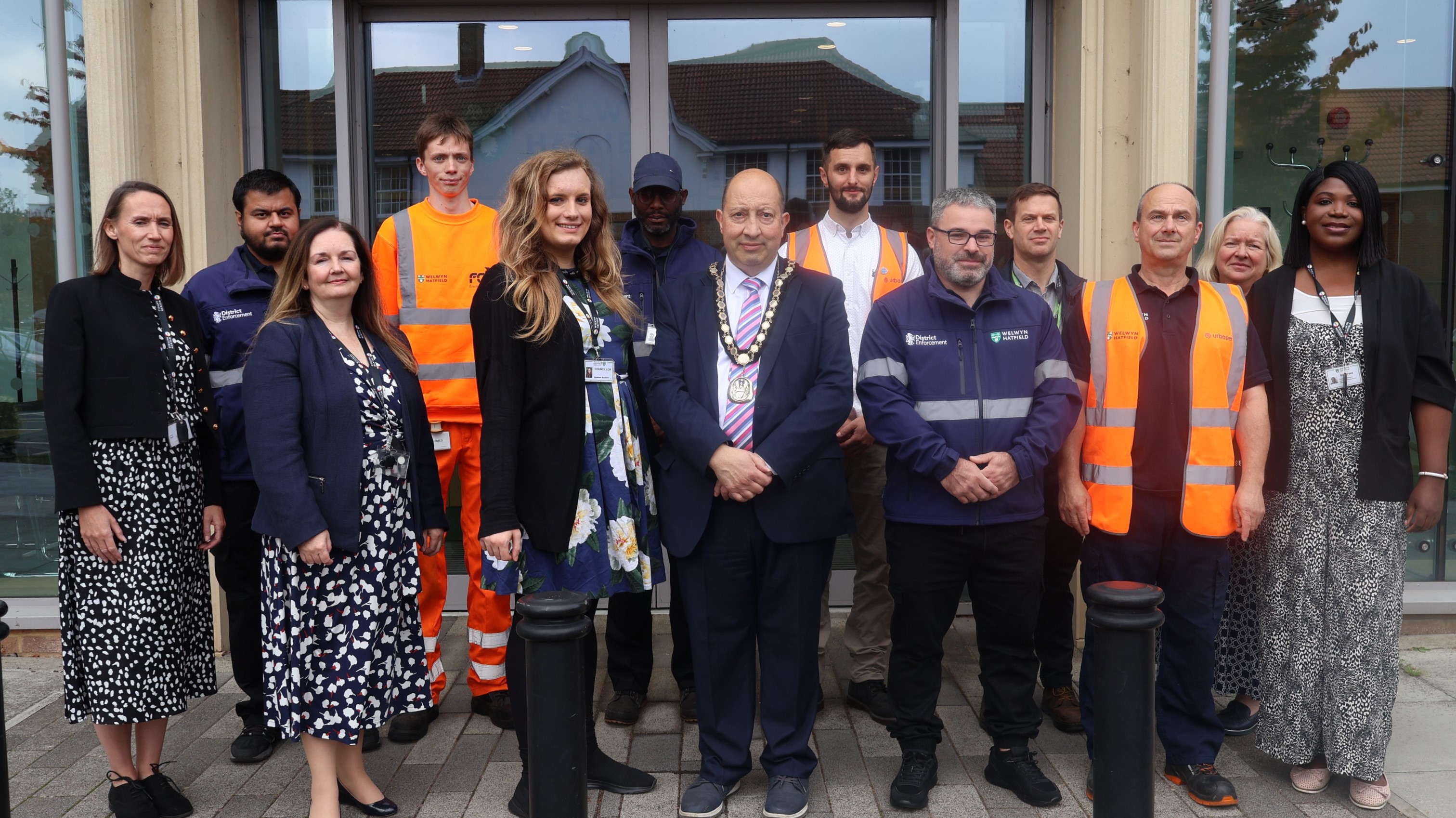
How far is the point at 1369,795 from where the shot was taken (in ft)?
11.5

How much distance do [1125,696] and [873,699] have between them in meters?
1.83

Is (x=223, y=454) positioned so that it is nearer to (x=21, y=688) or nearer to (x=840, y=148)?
(x=21, y=688)

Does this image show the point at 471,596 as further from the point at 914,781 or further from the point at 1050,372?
the point at 1050,372

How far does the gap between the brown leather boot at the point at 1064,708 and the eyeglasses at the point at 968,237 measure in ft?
5.86

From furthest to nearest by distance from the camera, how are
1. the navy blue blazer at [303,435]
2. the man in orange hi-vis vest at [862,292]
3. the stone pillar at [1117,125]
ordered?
the stone pillar at [1117,125]
the man in orange hi-vis vest at [862,292]
the navy blue blazer at [303,435]

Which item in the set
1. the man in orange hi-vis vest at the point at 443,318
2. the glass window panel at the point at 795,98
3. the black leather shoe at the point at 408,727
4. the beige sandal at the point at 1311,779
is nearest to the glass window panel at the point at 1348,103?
the glass window panel at the point at 795,98

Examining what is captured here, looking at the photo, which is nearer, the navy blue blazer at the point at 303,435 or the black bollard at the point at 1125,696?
the black bollard at the point at 1125,696

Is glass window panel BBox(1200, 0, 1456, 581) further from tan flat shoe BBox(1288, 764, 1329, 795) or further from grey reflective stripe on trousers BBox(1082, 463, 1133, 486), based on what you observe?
grey reflective stripe on trousers BBox(1082, 463, 1133, 486)

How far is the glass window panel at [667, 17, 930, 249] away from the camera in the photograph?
5.62 meters

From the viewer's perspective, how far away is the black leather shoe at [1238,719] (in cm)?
409

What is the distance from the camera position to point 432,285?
4.24 metres

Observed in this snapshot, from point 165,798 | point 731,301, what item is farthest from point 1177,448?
point 165,798

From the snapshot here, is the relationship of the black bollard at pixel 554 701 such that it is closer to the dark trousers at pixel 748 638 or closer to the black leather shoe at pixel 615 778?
the dark trousers at pixel 748 638

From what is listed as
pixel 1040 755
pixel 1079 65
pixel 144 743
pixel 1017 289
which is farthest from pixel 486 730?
pixel 1079 65
